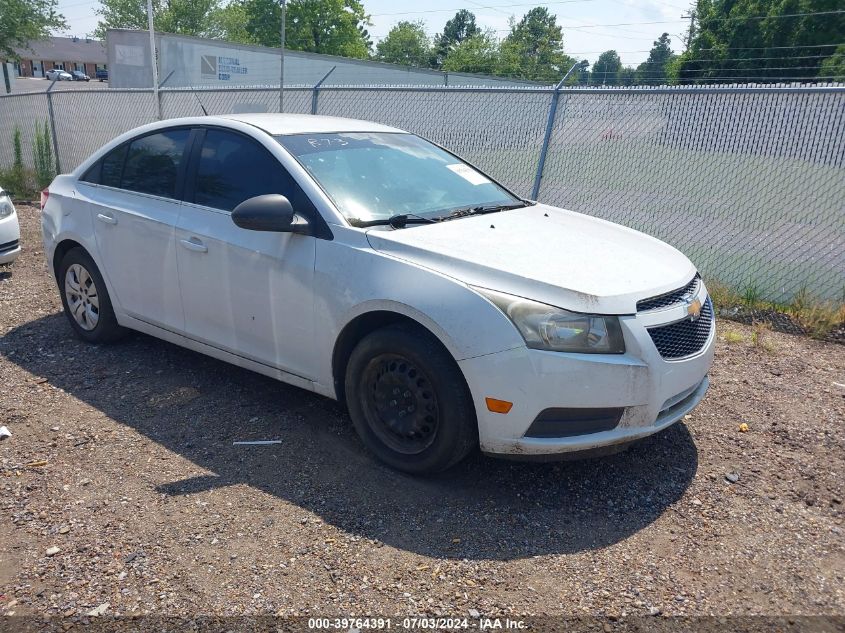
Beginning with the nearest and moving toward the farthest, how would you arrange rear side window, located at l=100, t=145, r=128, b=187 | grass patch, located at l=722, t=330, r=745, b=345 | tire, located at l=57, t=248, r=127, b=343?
rear side window, located at l=100, t=145, r=128, b=187
tire, located at l=57, t=248, r=127, b=343
grass patch, located at l=722, t=330, r=745, b=345

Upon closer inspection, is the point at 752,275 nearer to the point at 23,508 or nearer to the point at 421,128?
the point at 421,128

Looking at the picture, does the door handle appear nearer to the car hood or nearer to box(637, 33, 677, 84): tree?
the car hood

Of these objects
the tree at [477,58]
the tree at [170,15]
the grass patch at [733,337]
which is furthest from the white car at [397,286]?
the tree at [170,15]

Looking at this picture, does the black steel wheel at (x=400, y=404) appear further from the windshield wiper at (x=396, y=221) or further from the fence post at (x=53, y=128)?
the fence post at (x=53, y=128)

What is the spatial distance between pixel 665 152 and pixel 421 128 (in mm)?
3089

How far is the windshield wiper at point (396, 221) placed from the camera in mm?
3730

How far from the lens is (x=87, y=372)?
16.3 ft

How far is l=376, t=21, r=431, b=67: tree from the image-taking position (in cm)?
7669

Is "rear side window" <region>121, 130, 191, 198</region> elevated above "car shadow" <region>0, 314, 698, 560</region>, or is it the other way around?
"rear side window" <region>121, 130, 191, 198</region>

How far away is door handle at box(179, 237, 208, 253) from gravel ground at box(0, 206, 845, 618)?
986 mm

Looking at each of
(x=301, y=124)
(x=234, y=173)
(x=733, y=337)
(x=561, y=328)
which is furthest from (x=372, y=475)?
(x=733, y=337)

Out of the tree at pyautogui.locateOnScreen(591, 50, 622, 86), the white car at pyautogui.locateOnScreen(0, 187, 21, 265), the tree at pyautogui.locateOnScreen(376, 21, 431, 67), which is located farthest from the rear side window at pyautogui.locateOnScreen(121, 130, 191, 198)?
the tree at pyautogui.locateOnScreen(376, 21, 431, 67)

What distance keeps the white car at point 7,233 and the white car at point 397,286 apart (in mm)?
2729

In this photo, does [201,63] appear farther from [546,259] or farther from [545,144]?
[546,259]
